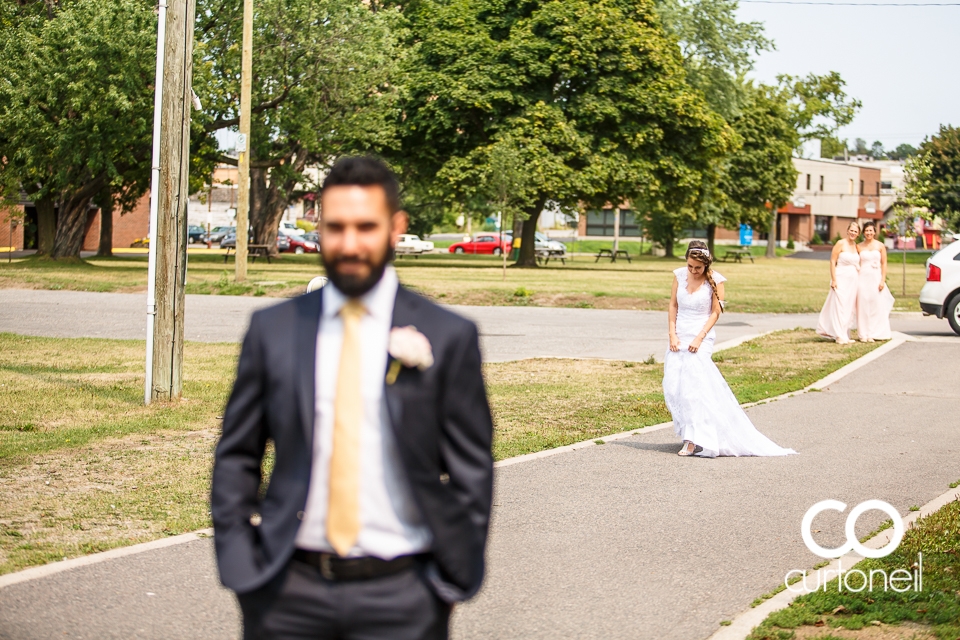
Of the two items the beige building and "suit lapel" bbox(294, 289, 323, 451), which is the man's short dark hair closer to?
"suit lapel" bbox(294, 289, 323, 451)

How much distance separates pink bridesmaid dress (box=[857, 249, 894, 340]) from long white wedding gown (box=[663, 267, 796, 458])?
1086 cm

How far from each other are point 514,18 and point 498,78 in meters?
4.16

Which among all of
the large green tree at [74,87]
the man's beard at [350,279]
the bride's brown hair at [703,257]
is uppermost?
the large green tree at [74,87]

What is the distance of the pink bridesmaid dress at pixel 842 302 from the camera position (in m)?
19.3

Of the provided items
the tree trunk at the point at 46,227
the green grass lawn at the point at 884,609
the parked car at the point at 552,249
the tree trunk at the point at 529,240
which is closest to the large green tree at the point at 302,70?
the tree trunk at the point at 46,227

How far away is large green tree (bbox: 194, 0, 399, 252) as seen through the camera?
37094 mm

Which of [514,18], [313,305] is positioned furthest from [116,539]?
[514,18]

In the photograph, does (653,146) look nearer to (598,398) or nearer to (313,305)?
(598,398)

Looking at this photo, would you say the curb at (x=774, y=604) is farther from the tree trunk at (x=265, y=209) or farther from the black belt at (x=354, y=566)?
the tree trunk at (x=265, y=209)

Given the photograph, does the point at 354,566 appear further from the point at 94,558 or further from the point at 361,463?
the point at 94,558

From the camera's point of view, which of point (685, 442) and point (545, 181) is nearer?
point (685, 442)

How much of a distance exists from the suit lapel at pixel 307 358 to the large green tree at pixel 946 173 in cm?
9172

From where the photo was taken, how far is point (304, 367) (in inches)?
105

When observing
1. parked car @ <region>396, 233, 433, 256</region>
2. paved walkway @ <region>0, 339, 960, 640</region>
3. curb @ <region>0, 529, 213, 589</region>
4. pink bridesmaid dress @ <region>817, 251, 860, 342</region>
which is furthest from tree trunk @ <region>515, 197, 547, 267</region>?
curb @ <region>0, 529, 213, 589</region>
